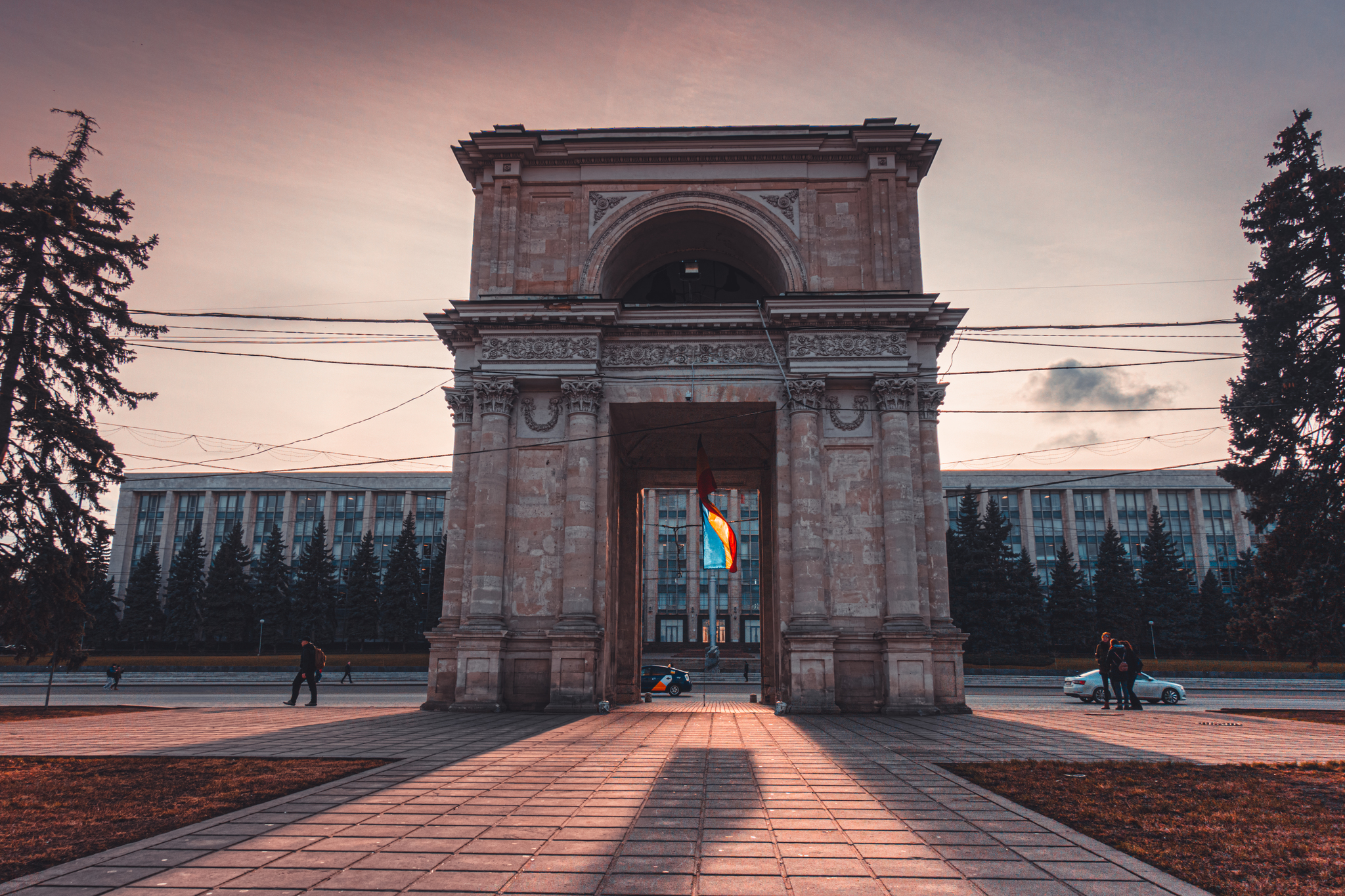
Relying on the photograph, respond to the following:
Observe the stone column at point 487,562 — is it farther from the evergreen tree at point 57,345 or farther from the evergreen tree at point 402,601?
the evergreen tree at point 402,601

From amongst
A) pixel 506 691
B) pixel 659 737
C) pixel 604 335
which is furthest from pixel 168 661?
pixel 659 737

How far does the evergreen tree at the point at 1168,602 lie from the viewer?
65125mm

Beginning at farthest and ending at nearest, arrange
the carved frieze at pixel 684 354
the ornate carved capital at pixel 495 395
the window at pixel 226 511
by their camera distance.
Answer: the window at pixel 226 511 → the carved frieze at pixel 684 354 → the ornate carved capital at pixel 495 395

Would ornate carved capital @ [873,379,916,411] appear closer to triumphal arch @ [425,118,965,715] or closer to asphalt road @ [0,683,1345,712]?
triumphal arch @ [425,118,965,715]

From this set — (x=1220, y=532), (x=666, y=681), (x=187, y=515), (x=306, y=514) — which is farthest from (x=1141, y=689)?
(x=187, y=515)

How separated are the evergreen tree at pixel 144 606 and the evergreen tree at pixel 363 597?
1838 centimetres

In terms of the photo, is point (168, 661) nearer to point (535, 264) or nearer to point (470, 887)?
point (535, 264)

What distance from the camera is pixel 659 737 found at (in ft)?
50.2

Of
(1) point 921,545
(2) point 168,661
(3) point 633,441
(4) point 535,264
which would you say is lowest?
(2) point 168,661

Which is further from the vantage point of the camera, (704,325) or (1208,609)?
(1208,609)

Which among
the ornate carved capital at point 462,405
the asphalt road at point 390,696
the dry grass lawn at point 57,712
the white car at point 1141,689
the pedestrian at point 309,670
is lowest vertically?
the asphalt road at point 390,696

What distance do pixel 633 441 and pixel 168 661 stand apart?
45.2 meters

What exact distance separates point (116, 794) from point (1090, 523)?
308 feet

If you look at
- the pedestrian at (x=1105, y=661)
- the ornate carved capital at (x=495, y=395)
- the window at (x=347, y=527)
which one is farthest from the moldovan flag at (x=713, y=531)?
the window at (x=347, y=527)
